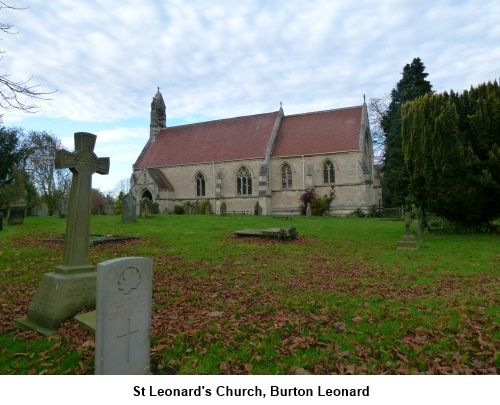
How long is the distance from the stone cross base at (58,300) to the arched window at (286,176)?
30.9 metres

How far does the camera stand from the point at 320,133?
3503cm

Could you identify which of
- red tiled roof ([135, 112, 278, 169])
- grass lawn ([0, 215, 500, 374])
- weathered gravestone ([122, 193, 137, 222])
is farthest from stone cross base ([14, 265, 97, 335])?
red tiled roof ([135, 112, 278, 169])

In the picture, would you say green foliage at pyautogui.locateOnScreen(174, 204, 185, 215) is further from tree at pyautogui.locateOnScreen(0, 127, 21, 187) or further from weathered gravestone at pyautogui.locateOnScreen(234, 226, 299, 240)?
weathered gravestone at pyautogui.locateOnScreen(234, 226, 299, 240)

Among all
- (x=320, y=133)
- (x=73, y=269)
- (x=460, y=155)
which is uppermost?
(x=320, y=133)

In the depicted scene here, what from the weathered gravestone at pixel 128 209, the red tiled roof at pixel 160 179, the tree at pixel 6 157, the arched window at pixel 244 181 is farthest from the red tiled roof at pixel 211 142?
the weathered gravestone at pixel 128 209

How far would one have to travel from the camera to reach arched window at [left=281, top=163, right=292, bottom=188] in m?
35.3

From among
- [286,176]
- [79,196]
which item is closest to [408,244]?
[79,196]

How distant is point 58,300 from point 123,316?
6.51ft

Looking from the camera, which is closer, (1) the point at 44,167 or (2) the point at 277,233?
(2) the point at 277,233

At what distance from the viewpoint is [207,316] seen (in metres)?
5.24

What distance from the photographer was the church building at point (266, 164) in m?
33.0

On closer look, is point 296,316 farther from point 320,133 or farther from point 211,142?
point 211,142

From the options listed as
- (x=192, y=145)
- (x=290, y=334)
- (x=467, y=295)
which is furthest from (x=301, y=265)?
(x=192, y=145)
